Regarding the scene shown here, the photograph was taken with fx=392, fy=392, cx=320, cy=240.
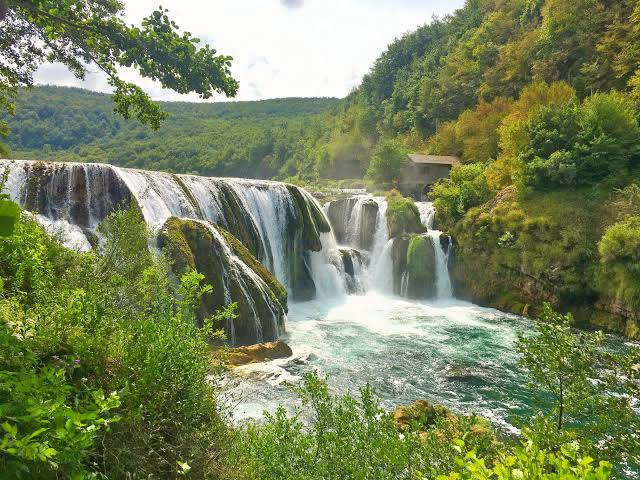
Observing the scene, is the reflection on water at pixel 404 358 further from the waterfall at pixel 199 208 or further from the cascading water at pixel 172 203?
the cascading water at pixel 172 203

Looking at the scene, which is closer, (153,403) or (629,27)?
(153,403)

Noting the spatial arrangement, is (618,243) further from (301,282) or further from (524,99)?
(524,99)

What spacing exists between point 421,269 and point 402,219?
3873 millimetres

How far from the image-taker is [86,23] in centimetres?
560

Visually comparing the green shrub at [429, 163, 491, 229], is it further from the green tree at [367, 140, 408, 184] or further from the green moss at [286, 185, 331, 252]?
the green tree at [367, 140, 408, 184]

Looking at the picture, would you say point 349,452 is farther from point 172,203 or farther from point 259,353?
point 172,203

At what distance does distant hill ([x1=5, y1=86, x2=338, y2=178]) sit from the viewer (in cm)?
8581

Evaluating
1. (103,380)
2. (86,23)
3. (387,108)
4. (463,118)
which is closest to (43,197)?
(86,23)

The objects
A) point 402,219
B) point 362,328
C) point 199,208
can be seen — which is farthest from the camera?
point 402,219

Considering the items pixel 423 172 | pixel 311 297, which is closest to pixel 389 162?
pixel 423 172

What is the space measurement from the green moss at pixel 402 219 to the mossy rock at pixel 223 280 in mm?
13213

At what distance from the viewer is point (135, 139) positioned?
104812mm

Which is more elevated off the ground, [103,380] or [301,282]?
[103,380]

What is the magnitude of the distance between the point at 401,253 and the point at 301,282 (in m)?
6.93
